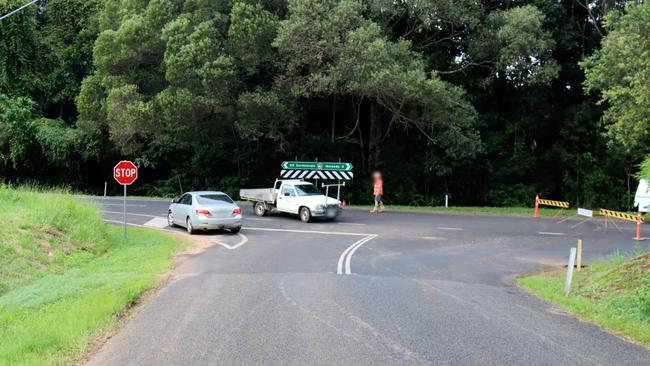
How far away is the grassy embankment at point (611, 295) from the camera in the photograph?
309 inches

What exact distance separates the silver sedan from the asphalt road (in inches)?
107

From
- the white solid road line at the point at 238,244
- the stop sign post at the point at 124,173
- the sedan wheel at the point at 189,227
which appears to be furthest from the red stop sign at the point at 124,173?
the white solid road line at the point at 238,244

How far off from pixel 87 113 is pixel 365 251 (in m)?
28.5

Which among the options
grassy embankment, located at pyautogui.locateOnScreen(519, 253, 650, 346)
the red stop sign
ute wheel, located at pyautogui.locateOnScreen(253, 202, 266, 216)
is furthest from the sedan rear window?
grassy embankment, located at pyautogui.locateOnScreen(519, 253, 650, 346)

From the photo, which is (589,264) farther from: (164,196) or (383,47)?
(164,196)

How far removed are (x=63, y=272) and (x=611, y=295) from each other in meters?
11.8

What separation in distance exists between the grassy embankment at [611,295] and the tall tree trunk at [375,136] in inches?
984

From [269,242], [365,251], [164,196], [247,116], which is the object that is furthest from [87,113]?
[365,251]

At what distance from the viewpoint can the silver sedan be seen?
20266 mm

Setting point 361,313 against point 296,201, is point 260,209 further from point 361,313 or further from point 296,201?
point 361,313

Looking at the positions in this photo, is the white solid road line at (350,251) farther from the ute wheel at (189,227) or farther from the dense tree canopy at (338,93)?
the dense tree canopy at (338,93)

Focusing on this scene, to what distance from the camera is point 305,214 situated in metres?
24.6

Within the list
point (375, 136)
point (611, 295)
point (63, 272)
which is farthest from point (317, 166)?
point (611, 295)

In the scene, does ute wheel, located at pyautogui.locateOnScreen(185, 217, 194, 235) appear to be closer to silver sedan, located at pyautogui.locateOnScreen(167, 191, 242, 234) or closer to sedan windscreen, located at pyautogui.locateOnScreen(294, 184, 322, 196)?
silver sedan, located at pyautogui.locateOnScreen(167, 191, 242, 234)
